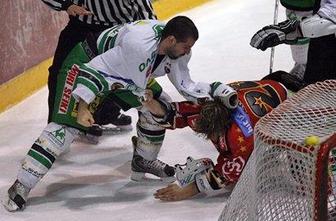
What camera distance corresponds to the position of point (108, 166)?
3.00m

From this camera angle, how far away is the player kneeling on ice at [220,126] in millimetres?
2494

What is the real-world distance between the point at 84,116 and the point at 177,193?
41cm

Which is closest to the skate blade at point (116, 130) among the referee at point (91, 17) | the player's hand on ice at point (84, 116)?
the referee at point (91, 17)

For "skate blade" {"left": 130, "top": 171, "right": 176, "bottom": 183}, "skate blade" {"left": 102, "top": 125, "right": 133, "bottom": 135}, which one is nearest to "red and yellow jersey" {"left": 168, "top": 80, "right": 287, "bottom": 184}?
"skate blade" {"left": 130, "top": 171, "right": 176, "bottom": 183}

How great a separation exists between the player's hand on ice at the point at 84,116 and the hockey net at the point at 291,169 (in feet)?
1.83

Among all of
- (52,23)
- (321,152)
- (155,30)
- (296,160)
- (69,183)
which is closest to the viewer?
(321,152)

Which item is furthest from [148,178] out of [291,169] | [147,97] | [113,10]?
[291,169]

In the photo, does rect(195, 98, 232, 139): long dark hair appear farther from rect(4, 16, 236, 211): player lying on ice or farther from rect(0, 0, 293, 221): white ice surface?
rect(0, 0, 293, 221): white ice surface

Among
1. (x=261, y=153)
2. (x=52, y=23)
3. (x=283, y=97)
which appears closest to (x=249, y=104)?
(x=283, y=97)

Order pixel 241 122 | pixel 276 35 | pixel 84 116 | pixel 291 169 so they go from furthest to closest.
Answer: pixel 276 35 < pixel 241 122 < pixel 84 116 < pixel 291 169

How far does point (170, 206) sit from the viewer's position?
2586 mm

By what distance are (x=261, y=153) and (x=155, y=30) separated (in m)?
0.78

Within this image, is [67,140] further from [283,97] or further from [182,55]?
[283,97]

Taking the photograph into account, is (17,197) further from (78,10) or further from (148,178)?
(78,10)
